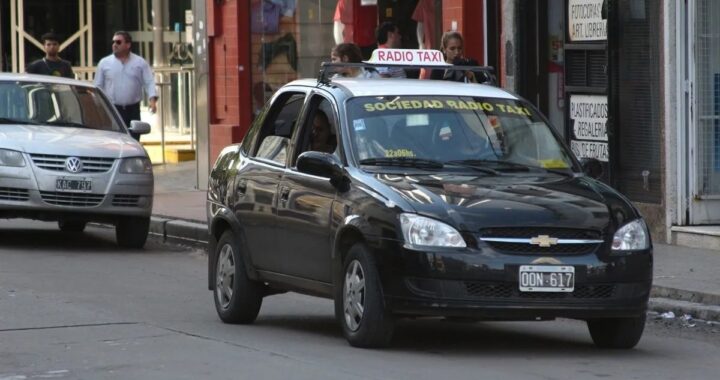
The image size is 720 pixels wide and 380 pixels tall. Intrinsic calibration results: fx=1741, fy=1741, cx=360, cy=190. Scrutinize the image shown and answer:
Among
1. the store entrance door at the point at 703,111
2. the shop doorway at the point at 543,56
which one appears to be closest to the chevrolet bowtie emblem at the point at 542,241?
the store entrance door at the point at 703,111

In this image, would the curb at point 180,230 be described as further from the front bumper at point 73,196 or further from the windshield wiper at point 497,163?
the windshield wiper at point 497,163

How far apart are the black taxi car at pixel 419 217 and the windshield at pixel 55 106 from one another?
5755 mm

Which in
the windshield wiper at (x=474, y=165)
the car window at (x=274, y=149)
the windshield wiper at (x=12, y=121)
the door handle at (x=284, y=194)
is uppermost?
the windshield wiper at (x=12, y=121)

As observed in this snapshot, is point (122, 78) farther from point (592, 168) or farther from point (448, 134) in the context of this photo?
point (592, 168)

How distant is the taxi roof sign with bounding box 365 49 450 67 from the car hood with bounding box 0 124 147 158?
544 cm

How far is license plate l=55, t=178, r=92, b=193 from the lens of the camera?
52.1 ft

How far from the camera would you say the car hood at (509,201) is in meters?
Result: 9.26

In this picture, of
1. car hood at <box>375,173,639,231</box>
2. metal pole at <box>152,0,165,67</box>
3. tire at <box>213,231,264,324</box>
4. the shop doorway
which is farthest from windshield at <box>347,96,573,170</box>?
metal pole at <box>152,0,165,67</box>

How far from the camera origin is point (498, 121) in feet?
34.8

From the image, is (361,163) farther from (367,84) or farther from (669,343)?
(669,343)

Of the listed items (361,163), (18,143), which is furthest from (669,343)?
(18,143)

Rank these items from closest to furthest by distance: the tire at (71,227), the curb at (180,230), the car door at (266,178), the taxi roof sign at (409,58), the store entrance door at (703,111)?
the car door at (266,178)
the taxi roof sign at (409,58)
the store entrance door at (703,111)
the curb at (180,230)
the tire at (71,227)

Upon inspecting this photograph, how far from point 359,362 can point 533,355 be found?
1099mm

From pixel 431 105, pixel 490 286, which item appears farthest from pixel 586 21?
pixel 490 286
